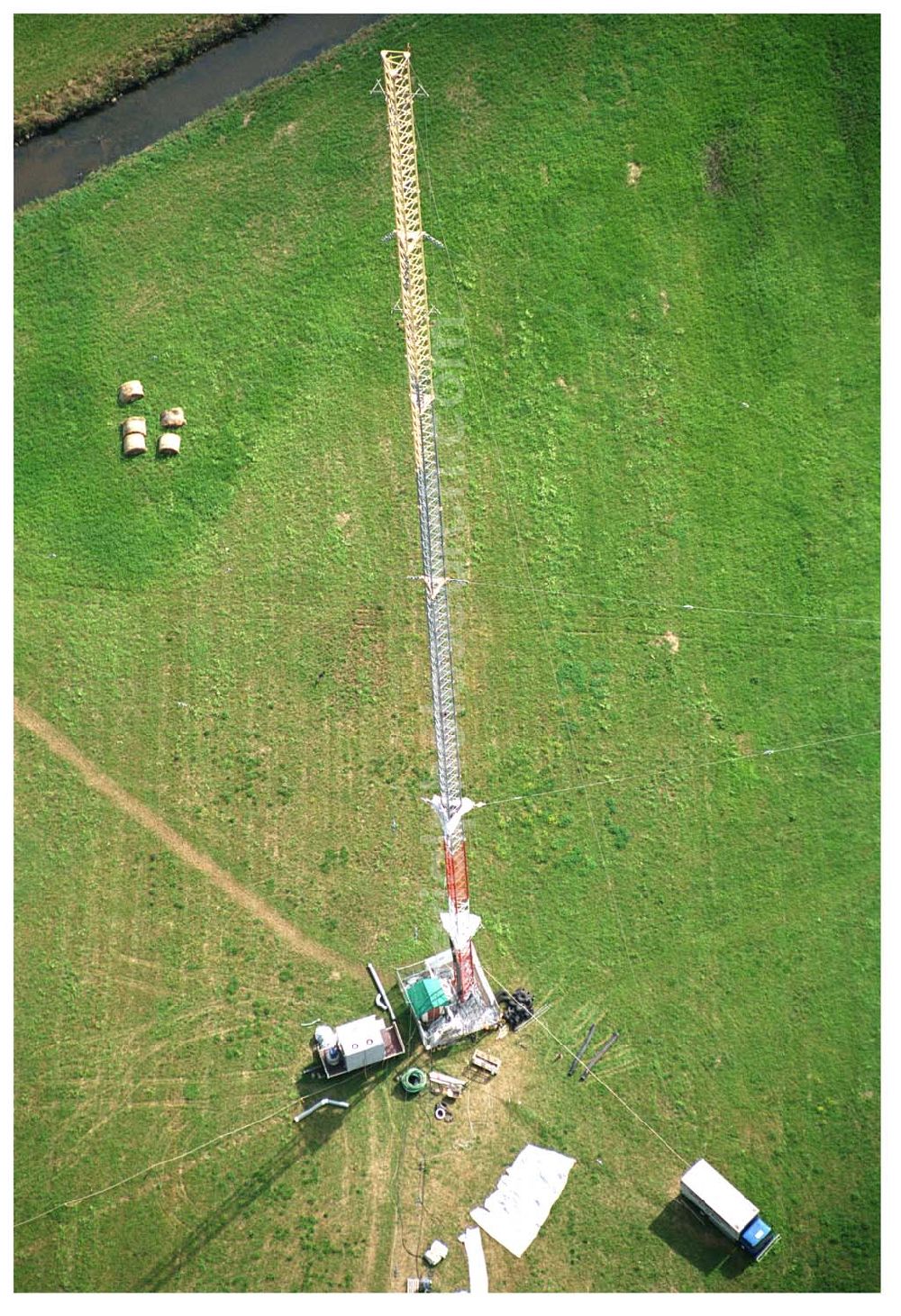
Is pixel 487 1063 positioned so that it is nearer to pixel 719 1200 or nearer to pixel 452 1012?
pixel 452 1012

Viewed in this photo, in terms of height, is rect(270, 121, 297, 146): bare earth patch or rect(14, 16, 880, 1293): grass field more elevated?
rect(270, 121, 297, 146): bare earth patch

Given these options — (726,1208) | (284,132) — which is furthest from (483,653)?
(284,132)

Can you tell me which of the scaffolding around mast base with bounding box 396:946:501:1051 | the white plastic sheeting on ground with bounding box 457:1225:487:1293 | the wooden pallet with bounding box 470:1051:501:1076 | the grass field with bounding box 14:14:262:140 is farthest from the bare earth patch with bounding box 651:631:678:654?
the grass field with bounding box 14:14:262:140

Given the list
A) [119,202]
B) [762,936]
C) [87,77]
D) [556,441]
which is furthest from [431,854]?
[87,77]

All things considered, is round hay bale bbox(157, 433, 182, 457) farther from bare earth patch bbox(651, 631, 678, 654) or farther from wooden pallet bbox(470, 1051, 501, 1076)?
wooden pallet bbox(470, 1051, 501, 1076)

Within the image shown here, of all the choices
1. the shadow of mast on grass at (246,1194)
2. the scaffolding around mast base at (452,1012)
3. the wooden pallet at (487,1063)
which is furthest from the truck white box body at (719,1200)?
the shadow of mast on grass at (246,1194)

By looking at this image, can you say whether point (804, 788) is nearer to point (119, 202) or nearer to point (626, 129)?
point (626, 129)
